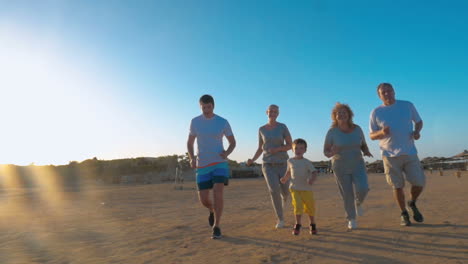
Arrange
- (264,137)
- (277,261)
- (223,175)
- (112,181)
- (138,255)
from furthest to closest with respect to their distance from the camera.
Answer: (112,181) < (264,137) < (223,175) < (138,255) < (277,261)

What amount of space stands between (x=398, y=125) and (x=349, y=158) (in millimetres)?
934

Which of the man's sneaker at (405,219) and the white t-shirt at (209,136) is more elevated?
the white t-shirt at (209,136)

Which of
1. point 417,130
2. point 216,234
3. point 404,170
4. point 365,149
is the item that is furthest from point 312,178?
point 417,130

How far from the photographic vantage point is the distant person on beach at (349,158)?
16.9ft

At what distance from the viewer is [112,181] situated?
97.9 ft

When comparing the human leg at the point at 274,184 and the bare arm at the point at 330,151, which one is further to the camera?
the human leg at the point at 274,184

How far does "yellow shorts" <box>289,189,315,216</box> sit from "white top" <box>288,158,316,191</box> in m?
0.07

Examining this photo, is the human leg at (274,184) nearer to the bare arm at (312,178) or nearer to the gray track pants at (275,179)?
the gray track pants at (275,179)

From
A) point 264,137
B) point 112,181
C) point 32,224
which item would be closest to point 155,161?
point 112,181

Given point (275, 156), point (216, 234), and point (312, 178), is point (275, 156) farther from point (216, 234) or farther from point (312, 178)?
point (216, 234)

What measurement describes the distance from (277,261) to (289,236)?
128cm

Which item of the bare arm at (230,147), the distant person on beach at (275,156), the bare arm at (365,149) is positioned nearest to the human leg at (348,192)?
the bare arm at (365,149)

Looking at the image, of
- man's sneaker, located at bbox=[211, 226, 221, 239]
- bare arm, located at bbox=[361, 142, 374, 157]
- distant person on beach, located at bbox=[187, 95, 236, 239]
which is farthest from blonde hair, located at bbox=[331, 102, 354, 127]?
man's sneaker, located at bbox=[211, 226, 221, 239]

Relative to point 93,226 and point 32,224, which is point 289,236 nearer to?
point 93,226
